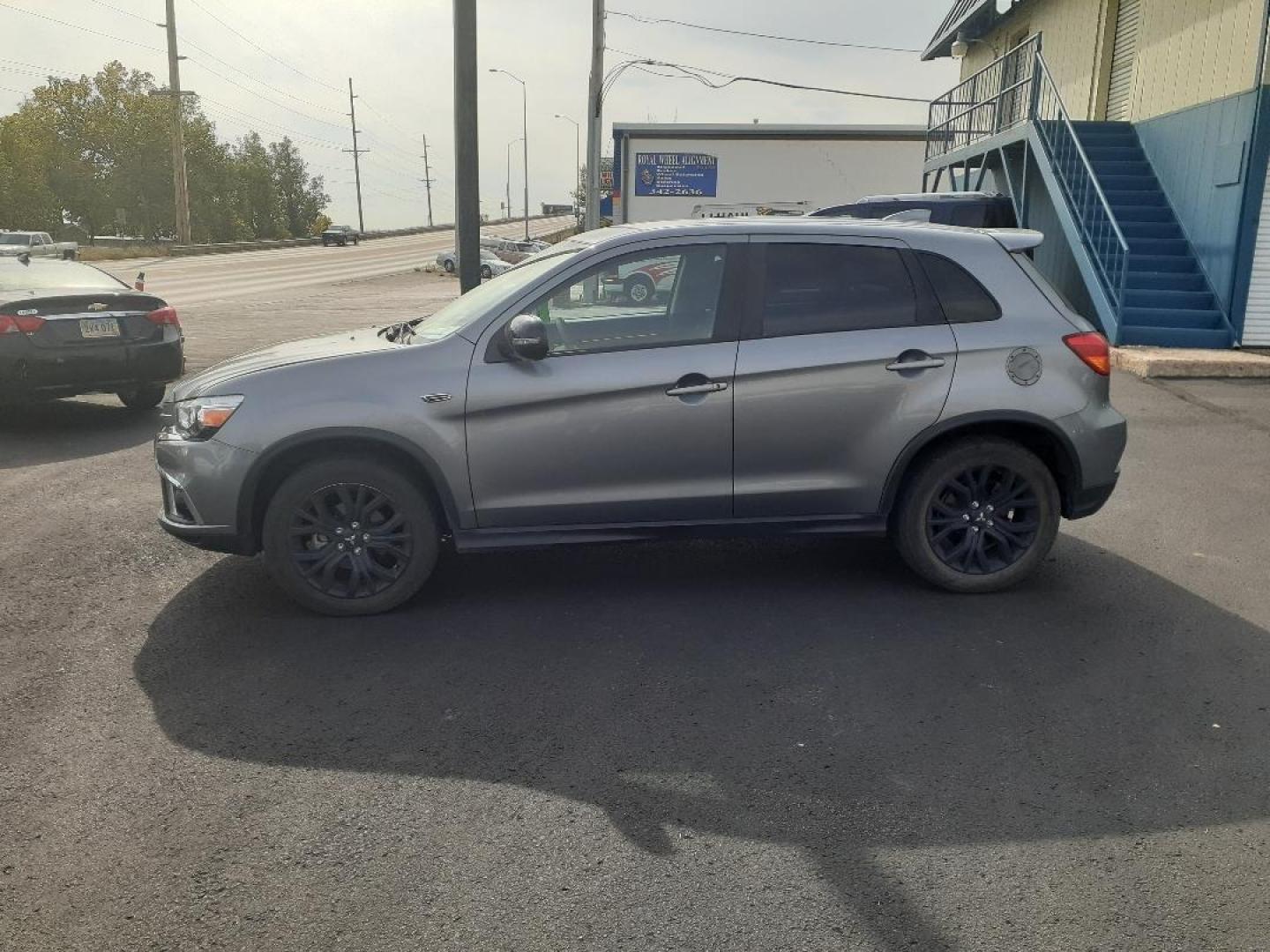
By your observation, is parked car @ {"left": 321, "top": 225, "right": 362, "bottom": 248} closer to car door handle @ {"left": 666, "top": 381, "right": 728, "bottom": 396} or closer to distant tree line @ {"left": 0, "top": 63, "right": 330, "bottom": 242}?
distant tree line @ {"left": 0, "top": 63, "right": 330, "bottom": 242}

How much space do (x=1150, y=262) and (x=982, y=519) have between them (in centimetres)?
1079

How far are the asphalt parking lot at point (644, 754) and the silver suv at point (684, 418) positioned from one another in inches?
15.8

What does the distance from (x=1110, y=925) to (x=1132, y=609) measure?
2.62 metres

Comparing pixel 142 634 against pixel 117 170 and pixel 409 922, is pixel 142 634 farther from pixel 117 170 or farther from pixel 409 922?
pixel 117 170

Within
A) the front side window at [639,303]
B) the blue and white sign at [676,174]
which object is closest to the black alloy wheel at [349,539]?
the front side window at [639,303]

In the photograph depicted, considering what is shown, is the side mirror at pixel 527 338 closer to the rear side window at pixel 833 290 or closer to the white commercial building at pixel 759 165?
the rear side window at pixel 833 290

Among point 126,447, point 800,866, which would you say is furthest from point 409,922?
point 126,447

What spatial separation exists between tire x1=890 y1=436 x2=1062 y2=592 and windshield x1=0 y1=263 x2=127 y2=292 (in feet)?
24.8

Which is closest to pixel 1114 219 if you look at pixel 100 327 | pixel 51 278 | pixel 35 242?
pixel 100 327

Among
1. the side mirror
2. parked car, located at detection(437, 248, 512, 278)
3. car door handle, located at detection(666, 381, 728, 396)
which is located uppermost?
the side mirror

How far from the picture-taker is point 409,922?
2779mm

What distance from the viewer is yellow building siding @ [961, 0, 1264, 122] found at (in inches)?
518

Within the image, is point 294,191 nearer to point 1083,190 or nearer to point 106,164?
point 106,164

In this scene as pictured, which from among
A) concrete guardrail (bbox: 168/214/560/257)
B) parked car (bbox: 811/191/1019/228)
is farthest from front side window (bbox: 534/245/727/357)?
concrete guardrail (bbox: 168/214/560/257)
